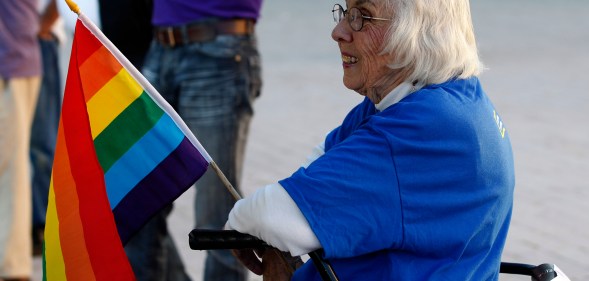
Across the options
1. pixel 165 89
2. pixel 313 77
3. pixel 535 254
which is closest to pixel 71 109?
pixel 165 89

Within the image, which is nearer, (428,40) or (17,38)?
(428,40)

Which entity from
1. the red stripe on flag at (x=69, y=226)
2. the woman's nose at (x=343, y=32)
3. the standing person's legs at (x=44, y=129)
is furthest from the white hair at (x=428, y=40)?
the standing person's legs at (x=44, y=129)

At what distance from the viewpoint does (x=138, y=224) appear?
3.23 m

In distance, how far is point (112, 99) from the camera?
3.21m

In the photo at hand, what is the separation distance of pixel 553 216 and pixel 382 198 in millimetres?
3781

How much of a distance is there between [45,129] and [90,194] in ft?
11.4

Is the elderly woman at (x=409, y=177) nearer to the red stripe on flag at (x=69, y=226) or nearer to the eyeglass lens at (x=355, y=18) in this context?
→ the eyeglass lens at (x=355, y=18)

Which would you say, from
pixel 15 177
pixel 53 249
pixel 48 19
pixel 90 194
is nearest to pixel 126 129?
pixel 90 194

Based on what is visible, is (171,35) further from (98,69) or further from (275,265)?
(275,265)

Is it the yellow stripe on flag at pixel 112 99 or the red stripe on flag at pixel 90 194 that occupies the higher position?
the yellow stripe on flag at pixel 112 99

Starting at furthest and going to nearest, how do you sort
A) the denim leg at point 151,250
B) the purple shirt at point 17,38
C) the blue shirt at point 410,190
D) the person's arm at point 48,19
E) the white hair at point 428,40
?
1. the person's arm at point 48,19
2. the purple shirt at point 17,38
3. the denim leg at point 151,250
4. the white hair at point 428,40
5. the blue shirt at point 410,190

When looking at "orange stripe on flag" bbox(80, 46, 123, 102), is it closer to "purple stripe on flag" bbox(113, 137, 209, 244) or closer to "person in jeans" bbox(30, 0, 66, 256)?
"purple stripe on flag" bbox(113, 137, 209, 244)

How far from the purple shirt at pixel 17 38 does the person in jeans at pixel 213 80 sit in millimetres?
1049

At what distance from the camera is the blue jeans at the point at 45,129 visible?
631 cm
